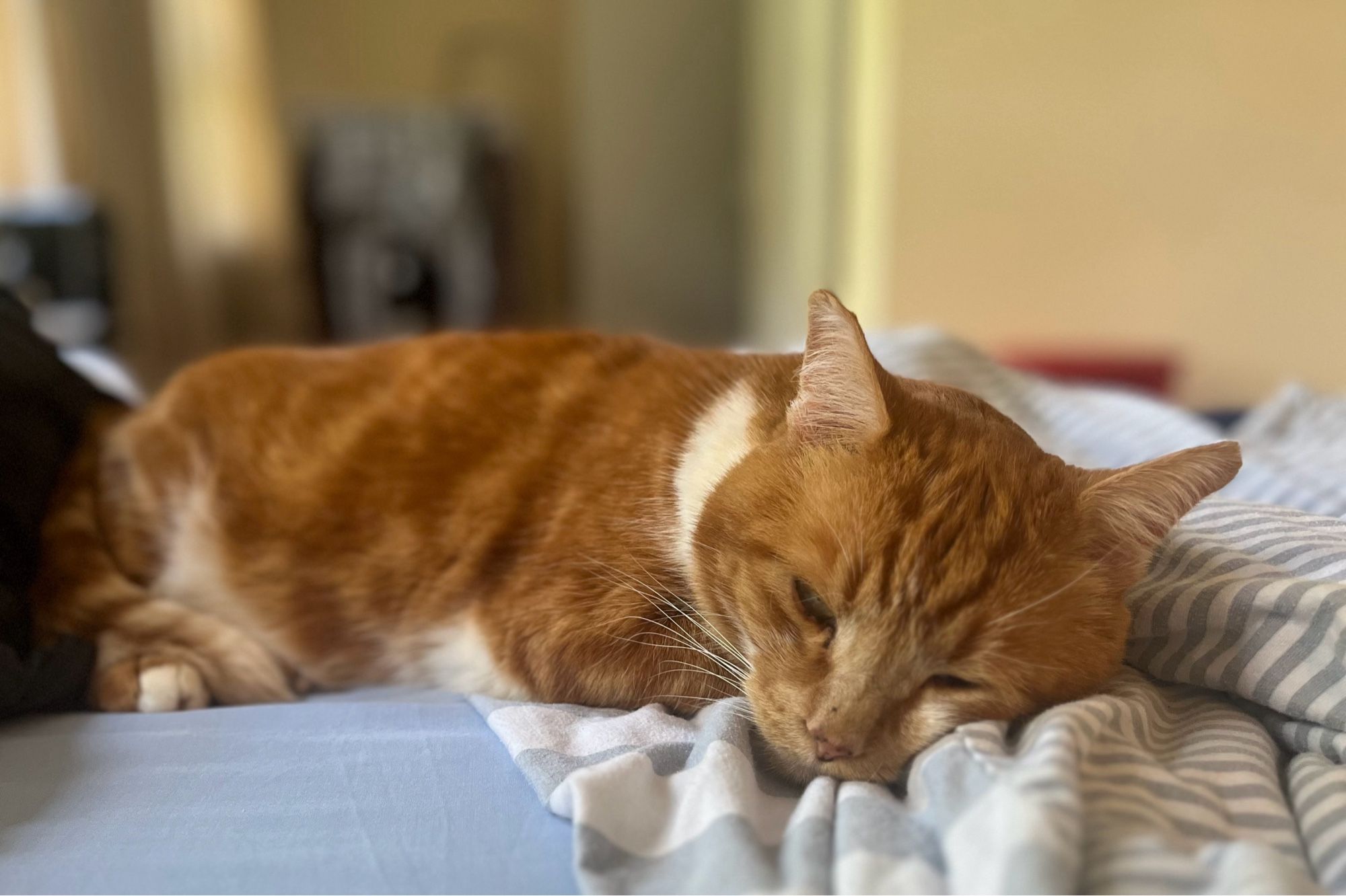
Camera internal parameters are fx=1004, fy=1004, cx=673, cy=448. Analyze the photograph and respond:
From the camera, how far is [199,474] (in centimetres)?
129

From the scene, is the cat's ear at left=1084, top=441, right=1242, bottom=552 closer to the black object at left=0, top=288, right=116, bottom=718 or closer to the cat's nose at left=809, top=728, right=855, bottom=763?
the cat's nose at left=809, top=728, right=855, bottom=763

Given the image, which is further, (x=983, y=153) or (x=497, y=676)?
(x=983, y=153)

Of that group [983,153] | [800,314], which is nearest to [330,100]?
[800,314]

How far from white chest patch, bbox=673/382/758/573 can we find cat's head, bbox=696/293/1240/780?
0.08 meters

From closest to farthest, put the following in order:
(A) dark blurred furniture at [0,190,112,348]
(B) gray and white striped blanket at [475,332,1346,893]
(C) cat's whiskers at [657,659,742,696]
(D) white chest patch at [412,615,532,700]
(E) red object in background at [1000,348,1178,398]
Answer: (B) gray and white striped blanket at [475,332,1346,893] → (C) cat's whiskers at [657,659,742,696] → (D) white chest patch at [412,615,532,700] → (E) red object in background at [1000,348,1178,398] → (A) dark blurred furniture at [0,190,112,348]

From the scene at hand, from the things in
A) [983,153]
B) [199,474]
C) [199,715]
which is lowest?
[199,715]

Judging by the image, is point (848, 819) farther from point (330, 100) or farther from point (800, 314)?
point (330, 100)

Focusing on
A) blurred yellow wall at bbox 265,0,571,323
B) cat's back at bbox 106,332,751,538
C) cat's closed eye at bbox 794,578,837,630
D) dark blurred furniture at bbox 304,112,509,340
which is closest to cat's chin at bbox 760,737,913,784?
cat's closed eye at bbox 794,578,837,630

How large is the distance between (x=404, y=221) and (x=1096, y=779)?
4602 mm

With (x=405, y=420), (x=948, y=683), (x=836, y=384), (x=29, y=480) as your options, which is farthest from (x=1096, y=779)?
(x=29, y=480)

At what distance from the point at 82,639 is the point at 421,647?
1.16ft

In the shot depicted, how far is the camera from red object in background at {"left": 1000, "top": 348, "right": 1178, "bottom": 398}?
8.74ft

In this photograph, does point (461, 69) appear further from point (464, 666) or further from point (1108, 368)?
point (464, 666)

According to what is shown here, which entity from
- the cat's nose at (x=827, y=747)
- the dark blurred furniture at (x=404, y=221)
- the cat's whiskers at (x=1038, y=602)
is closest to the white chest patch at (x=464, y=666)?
the cat's nose at (x=827, y=747)
